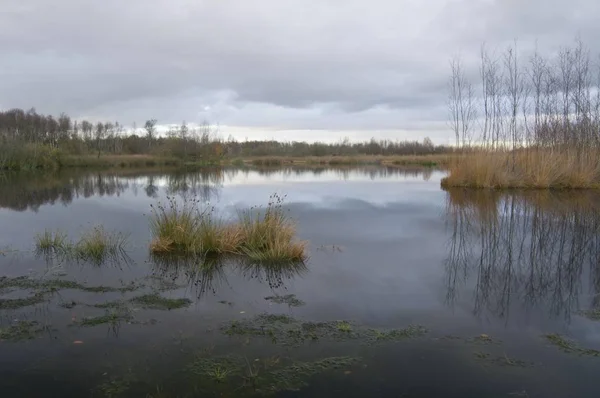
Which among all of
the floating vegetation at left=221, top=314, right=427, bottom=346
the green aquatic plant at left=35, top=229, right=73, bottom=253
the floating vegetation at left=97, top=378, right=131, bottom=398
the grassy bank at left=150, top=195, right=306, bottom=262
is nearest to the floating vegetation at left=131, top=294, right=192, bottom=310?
the floating vegetation at left=221, top=314, right=427, bottom=346

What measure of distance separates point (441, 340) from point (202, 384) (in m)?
2.76

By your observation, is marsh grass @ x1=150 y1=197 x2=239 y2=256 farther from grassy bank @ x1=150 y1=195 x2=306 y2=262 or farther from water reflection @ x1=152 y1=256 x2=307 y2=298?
water reflection @ x1=152 y1=256 x2=307 y2=298

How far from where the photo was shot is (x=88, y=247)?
9078 mm

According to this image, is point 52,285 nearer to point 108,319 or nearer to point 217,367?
point 108,319

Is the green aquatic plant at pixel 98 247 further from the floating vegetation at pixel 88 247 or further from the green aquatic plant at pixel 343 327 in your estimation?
the green aquatic plant at pixel 343 327

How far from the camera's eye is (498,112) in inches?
901

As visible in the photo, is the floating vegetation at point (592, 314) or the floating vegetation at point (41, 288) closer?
the floating vegetation at point (592, 314)

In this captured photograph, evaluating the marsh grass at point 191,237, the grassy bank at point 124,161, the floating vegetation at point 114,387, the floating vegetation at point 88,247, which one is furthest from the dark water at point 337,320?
the grassy bank at point 124,161

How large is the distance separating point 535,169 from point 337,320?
1908 centimetres

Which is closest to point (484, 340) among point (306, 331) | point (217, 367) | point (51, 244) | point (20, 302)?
point (306, 331)

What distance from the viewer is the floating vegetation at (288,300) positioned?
6352 mm

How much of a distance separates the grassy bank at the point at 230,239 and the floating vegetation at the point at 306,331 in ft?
10.6

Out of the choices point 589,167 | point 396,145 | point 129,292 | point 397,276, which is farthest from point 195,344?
point 396,145

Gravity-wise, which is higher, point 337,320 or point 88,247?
point 88,247
